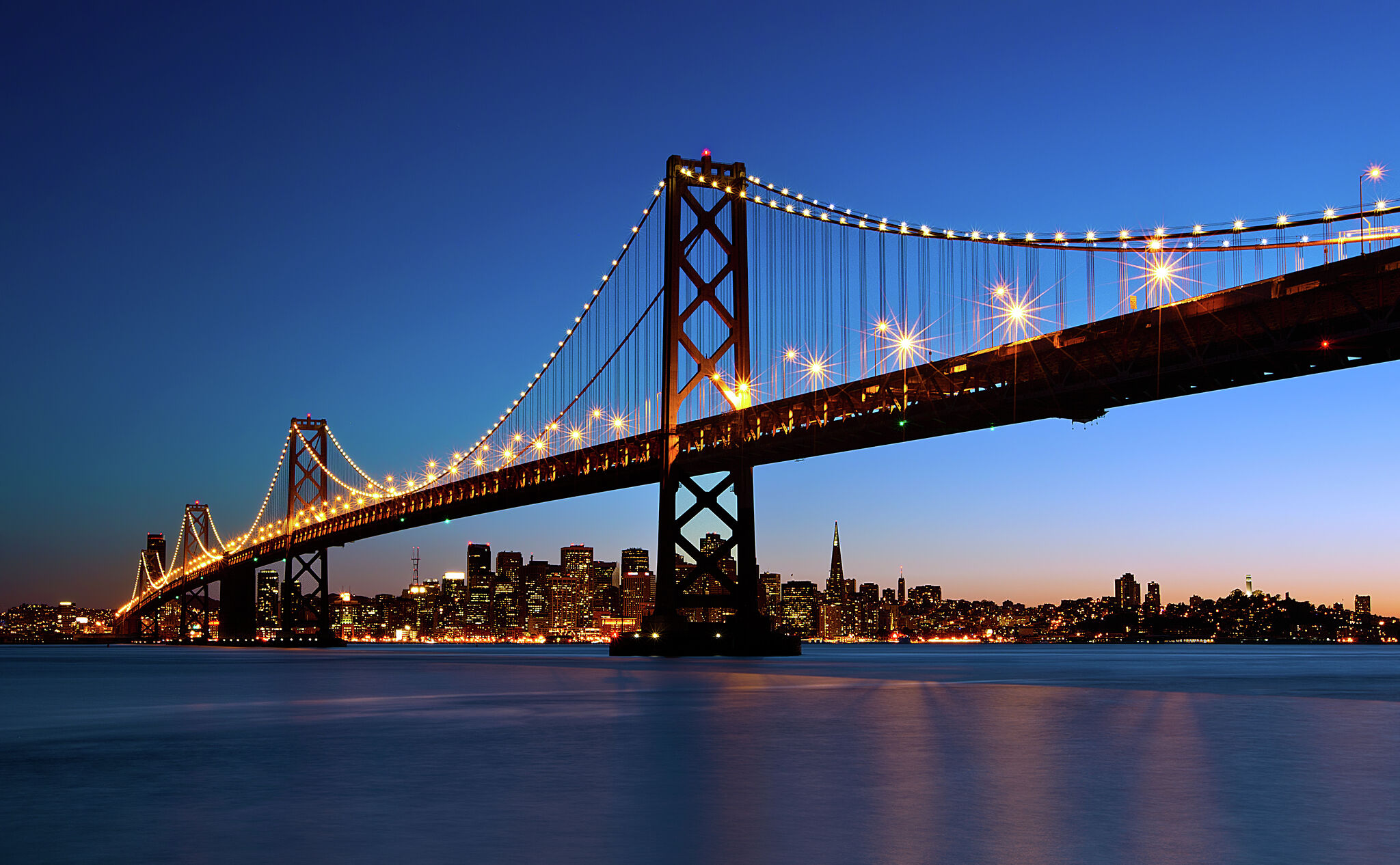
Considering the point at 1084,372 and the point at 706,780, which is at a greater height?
the point at 1084,372

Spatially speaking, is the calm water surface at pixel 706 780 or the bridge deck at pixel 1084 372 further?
the bridge deck at pixel 1084 372

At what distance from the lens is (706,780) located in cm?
1277

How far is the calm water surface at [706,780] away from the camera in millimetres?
9055

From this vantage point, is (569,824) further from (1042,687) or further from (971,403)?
(971,403)

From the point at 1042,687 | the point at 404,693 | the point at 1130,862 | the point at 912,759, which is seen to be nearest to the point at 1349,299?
the point at 1042,687

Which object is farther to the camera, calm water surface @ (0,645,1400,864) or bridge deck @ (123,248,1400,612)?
bridge deck @ (123,248,1400,612)

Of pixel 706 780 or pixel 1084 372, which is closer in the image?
pixel 706 780

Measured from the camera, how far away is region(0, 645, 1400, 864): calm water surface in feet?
29.7

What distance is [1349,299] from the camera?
28.1 metres

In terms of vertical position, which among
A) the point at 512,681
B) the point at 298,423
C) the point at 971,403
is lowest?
the point at 512,681

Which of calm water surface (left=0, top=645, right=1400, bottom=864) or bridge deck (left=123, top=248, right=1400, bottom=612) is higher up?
bridge deck (left=123, top=248, right=1400, bottom=612)

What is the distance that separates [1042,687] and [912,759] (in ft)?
64.8

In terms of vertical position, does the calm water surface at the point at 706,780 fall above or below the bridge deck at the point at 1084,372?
below

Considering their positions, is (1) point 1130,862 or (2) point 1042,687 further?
(2) point 1042,687
